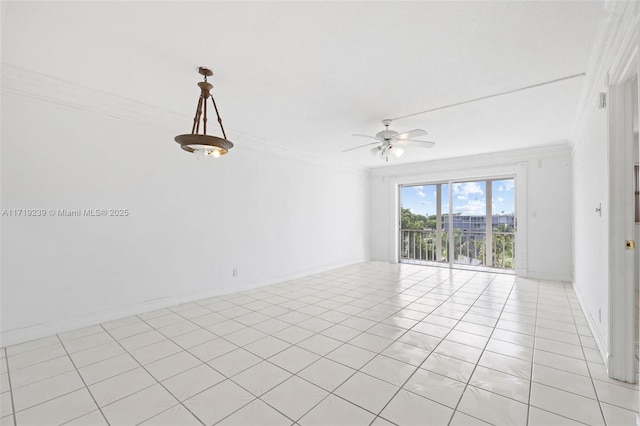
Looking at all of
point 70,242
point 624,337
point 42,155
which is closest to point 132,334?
point 70,242

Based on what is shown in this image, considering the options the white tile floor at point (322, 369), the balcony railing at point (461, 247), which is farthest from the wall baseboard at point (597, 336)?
the balcony railing at point (461, 247)

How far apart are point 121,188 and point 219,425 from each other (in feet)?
9.43

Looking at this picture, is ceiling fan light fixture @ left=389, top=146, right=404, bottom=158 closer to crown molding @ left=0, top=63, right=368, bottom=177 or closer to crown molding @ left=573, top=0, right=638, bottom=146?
crown molding @ left=573, top=0, right=638, bottom=146

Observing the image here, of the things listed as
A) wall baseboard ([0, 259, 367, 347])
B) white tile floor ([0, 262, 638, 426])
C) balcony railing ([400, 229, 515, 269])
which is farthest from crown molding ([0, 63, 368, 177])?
balcony railing ([400, 229, 515, 269])

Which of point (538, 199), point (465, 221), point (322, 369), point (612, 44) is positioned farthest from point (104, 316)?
point (538, 199)

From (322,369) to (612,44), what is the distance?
3.27 meters

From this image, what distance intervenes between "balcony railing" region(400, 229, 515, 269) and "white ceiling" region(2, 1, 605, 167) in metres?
3.41

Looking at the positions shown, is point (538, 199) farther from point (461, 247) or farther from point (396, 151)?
point (396, 151)

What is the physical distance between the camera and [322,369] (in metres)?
2.18

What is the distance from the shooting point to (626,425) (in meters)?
1.58

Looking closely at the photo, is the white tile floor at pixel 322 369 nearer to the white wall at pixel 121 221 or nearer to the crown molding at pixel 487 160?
the white wall at pixel 121 221

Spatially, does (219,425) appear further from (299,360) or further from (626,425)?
(626,425)

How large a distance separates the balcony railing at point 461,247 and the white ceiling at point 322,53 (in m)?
3.41

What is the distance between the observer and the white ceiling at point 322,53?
1854 millimetres
